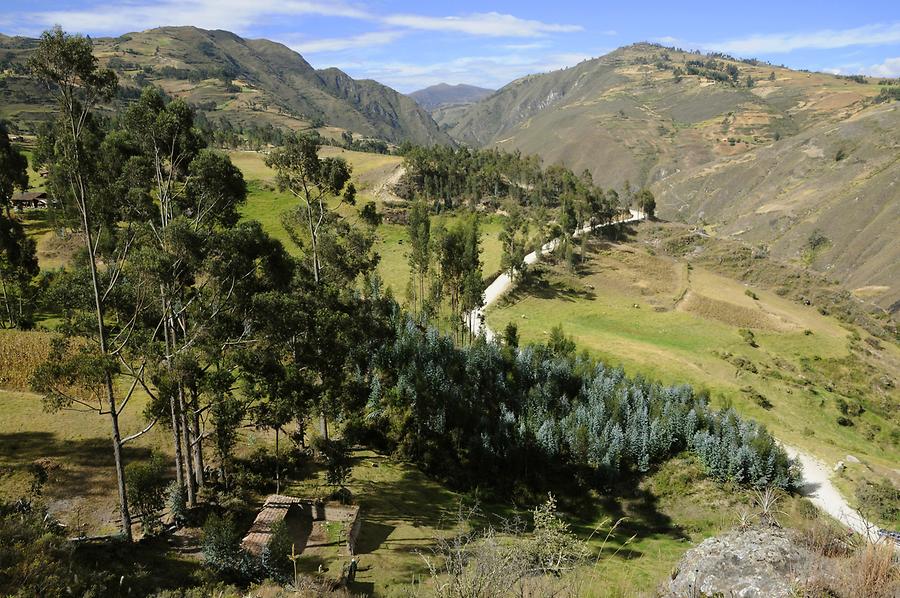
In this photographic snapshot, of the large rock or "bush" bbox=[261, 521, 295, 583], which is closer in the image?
the large rock

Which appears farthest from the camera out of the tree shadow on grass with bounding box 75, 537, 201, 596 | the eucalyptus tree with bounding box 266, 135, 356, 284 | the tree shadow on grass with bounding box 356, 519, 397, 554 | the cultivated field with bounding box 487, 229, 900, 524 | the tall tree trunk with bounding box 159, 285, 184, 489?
the cultivated field with bounding box 487, 229, 900, 524

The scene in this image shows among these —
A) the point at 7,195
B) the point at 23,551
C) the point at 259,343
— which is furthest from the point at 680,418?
the point at 7,195

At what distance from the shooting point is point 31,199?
3231 inches

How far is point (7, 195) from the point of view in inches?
2446

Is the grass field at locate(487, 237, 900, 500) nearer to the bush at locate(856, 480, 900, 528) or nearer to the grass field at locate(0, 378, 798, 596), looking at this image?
the bush at locate(856, 480, 900, 528)

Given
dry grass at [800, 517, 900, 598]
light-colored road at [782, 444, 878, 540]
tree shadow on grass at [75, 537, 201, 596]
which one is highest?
dry grass at [800, 517, 900, 598]

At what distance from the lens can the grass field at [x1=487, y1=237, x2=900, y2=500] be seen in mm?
→ 47250

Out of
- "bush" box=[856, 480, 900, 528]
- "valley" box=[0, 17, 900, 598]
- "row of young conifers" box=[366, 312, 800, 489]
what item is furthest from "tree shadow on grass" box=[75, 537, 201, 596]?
"bush" box=[856, 480, 900, 528]

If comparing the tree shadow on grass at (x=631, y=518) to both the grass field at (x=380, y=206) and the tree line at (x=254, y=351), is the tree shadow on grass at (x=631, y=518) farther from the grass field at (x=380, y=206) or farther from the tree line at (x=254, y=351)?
the grass field at (x=380, y=206)

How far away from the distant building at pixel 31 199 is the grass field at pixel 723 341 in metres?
74.1

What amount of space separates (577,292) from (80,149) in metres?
69.3

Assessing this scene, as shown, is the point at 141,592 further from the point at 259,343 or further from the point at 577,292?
the point at 577,292

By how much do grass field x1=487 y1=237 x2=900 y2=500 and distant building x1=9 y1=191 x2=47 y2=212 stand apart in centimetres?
7410

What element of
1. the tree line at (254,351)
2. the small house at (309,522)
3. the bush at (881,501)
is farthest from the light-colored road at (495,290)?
the small house at (309,522)
